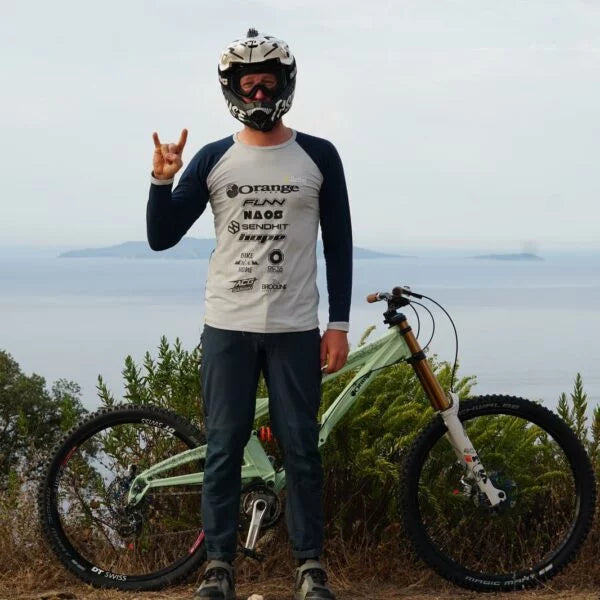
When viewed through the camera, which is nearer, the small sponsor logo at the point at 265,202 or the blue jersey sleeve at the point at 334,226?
the small sponsor logo at the point at 265,202

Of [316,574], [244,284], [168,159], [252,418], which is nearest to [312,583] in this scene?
[316,574]

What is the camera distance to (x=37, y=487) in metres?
6.30

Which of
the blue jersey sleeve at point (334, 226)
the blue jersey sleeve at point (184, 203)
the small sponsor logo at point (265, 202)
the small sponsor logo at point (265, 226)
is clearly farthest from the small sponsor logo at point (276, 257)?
the blue jersey sleeve at point (184, 203)

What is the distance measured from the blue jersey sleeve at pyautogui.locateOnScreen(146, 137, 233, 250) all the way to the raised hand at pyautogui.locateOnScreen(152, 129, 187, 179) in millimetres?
120

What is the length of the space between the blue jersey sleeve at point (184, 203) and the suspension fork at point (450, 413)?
1.26 meters

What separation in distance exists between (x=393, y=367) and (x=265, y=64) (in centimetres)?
231

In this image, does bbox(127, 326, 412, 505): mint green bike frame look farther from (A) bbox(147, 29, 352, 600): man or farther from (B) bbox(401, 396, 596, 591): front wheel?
(B) bbox(401, 396, 596, 591): front wheel

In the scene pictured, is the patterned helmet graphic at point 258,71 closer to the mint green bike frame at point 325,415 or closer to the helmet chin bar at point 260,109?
the helmet chin bar at point 260,109

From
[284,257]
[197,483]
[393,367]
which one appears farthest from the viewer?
[393,367]

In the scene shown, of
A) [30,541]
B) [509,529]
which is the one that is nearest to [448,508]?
[509,529]

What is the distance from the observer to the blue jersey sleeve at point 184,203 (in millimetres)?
5379

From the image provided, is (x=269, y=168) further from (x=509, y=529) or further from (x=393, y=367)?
(x=509, y=529)

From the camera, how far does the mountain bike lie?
597cm

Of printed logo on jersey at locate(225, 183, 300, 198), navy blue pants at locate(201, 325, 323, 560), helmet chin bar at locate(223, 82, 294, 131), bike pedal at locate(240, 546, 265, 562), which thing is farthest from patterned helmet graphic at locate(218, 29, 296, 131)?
bike pedal at locate(240, 546, 265, 562)
